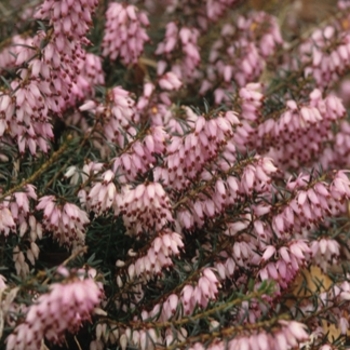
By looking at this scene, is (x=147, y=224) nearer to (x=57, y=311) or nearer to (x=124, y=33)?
(x=57, y=311)

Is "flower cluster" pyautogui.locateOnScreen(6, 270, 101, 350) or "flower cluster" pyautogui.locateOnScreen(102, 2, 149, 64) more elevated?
"flower cluster" pyautogui.locateOnScreen(102, 2, 149, 64)

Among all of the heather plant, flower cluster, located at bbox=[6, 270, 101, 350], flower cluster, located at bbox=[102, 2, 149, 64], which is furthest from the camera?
flower cluster, located at bbox=[102, 2, 149, 64]

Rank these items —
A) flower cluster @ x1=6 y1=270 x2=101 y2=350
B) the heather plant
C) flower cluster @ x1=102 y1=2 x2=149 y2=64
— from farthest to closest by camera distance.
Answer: flower cluster @ x1=102 y1=2 x2=149 y2=64 → the heather plant → flower cluster @ x1=6 y1=270 x2=101 y2=350

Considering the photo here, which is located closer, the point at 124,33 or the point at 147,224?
the point at 147,224

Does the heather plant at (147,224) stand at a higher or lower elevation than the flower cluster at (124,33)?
lower

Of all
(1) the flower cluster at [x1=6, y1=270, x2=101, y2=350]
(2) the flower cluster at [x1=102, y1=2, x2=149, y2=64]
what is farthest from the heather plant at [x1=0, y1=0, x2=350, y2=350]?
(2) the flower cluster at [x1=102, y1=2, x2=149, y2=64]

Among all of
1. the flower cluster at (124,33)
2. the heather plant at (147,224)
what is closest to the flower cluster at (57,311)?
the heather plant at (147,224)

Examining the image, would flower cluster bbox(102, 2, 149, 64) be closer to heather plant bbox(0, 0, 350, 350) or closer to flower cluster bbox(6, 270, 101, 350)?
heather plant bbox(0, 0, 350, 350)

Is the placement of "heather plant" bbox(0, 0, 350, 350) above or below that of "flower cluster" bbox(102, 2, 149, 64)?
below

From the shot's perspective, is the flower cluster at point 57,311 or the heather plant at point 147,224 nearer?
the flower cluster at point 57,311

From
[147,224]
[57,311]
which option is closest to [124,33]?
[147,224]

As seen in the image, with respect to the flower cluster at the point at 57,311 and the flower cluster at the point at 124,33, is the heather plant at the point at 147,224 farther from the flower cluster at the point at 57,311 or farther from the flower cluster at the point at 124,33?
the flower cluster at the point at 124,33

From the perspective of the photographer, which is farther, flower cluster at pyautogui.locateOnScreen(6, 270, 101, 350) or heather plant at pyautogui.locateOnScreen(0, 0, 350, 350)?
heather plant at pyautogui.locateOnScreen(0, 0, 350, 350)
